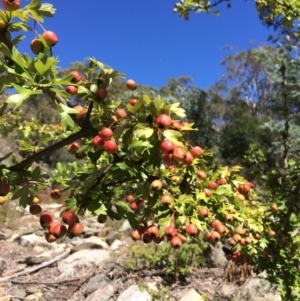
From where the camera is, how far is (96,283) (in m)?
5.08

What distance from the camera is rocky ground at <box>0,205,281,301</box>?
447 centimetres

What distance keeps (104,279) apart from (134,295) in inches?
34.8

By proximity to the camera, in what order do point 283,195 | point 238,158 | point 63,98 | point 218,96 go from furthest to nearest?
point 218,96, point 238,158, point 283,195, point 63,98

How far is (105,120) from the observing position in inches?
61.6

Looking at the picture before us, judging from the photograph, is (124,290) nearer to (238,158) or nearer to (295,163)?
(295,163)

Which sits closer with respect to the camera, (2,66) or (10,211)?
(2,66)

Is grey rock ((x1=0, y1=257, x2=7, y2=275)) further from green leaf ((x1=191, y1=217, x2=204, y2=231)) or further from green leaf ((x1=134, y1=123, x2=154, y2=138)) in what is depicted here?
green leaf ((x1=134, y1=123, x2=154, y2=138))

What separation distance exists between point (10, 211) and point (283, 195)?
8.74m

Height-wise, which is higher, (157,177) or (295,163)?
(295,163)

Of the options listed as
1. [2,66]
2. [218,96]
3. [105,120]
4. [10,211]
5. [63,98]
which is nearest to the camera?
[2,66]

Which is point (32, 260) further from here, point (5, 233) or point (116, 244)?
point (5, 233)

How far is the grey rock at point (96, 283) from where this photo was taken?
501 cm

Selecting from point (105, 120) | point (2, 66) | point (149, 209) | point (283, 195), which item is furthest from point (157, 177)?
point (283, 195)

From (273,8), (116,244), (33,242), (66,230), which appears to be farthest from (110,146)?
(33,242)
